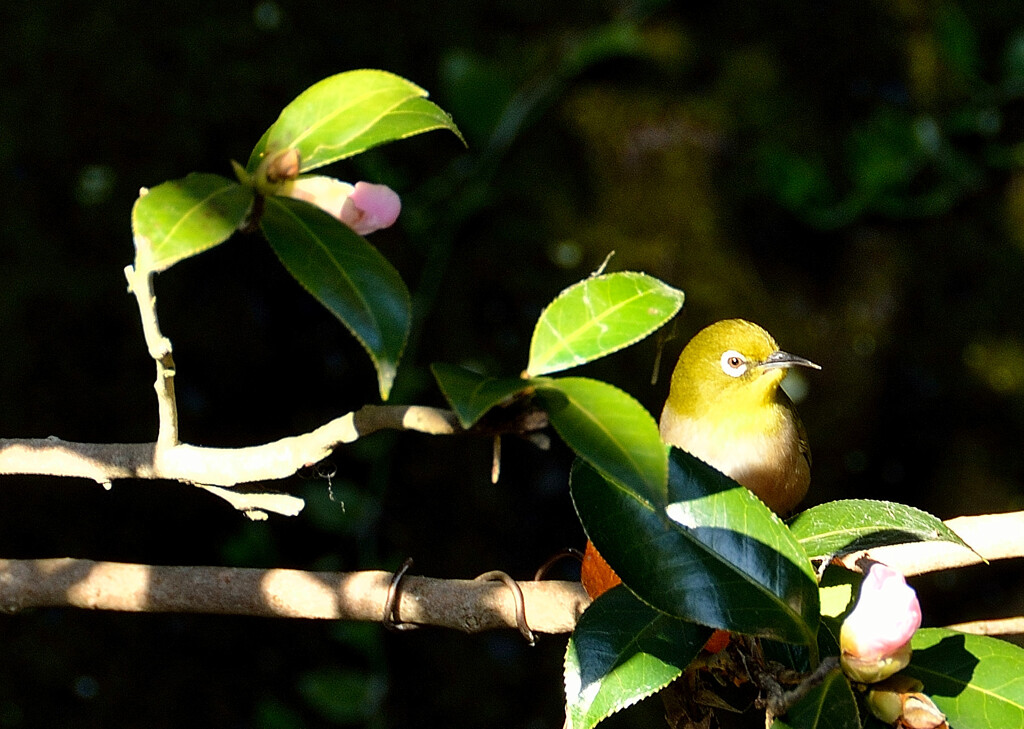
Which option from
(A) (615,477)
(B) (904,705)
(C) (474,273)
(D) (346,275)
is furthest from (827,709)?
(C) (474,273)

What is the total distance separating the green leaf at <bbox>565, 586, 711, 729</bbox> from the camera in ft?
2.02

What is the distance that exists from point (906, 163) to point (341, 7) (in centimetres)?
95

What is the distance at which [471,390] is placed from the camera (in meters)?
0.47

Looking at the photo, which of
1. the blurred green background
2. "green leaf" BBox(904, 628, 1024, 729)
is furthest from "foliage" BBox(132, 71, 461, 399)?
the blurred green background

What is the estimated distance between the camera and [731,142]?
1.78 m

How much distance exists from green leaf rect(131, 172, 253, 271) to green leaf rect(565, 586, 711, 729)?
1.01ft

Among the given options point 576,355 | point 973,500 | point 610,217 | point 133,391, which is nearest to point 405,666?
point 133,391

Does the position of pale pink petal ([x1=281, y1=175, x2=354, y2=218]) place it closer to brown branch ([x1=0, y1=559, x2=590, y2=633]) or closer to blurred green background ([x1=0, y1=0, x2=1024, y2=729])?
brown branch ([x1=0, y1=559, x2=590, y2=633])

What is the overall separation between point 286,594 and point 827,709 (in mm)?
417

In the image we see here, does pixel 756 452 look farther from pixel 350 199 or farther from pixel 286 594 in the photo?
pixel 350 199

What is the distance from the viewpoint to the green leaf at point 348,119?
57 centimetres

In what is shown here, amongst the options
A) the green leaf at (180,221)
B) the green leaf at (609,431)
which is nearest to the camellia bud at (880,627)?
the green leaf at (609,431)

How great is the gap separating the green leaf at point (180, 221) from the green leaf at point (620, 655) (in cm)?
31

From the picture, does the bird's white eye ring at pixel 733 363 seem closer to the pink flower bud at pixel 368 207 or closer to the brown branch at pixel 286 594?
the brown branch at pixel 286 594
